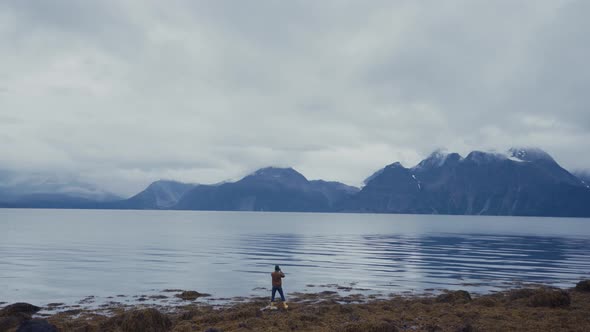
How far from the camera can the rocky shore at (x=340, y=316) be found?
2599 centimetres

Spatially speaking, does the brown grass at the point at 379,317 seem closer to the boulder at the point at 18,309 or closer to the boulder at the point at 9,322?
the boulder at the point at 9,322

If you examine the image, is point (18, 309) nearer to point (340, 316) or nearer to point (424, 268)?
point (340, 316)

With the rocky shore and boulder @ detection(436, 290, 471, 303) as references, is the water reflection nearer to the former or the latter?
boulder @ detection(436, 290, 471, 303)

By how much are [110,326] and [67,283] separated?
2371 centimetres

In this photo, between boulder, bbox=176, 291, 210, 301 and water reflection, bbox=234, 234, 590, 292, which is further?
water reflection, bbox=234, 234, 590, 292

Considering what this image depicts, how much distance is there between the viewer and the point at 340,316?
98.0 feet

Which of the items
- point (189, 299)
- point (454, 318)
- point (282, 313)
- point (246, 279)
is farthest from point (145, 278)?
point (454, 318)

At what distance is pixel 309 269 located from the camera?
61.0 m

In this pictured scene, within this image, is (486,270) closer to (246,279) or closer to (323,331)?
(246,279)

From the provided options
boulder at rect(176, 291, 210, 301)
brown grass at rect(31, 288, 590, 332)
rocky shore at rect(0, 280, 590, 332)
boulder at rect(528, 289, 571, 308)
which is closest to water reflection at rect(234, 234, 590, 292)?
brown grass at rect(31, 288, 590, 332)

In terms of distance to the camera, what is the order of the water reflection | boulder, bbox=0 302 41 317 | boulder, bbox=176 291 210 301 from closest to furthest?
boulder, bbox=0 302 41 317 → boulder, bbox=176 291 210 301 → the water reflection

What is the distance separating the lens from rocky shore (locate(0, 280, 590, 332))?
26.0 metres

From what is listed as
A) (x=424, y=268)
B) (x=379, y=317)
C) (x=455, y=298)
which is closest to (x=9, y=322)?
(x=379, y=317)

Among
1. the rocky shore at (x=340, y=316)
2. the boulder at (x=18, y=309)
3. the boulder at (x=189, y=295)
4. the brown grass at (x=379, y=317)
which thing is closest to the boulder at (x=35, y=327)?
the rocky shore at (x=340, y=316)
